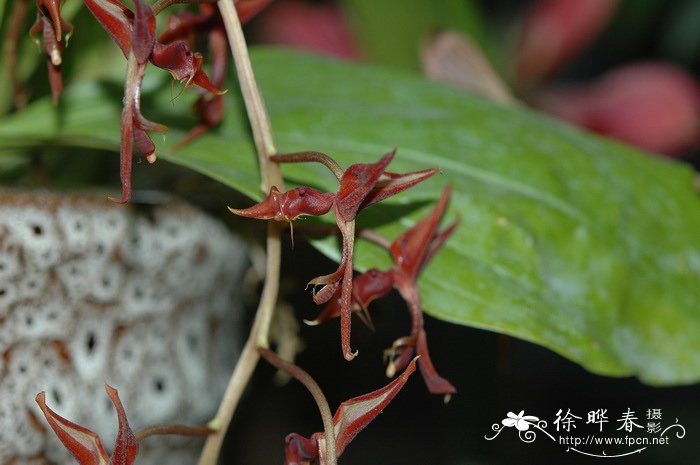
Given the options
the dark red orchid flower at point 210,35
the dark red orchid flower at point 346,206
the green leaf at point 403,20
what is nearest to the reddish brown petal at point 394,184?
the dark red orchid flower at point 346,206

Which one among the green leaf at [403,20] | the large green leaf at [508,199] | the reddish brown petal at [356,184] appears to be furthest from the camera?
the green leaf at [403,20]

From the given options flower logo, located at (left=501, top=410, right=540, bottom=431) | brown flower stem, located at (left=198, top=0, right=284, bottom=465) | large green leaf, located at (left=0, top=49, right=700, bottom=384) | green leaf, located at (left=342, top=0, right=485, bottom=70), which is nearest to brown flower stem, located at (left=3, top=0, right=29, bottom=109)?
large green leaf, located at (left=0, top=49, right=700, bottom=384)

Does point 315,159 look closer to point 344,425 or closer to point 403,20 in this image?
point 344,425

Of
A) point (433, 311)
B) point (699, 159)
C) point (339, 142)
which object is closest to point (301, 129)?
point (339, 142)

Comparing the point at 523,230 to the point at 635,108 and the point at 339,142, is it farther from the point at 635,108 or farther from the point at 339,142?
the point at 635,108

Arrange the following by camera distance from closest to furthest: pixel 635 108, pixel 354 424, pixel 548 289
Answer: pixel 354 424 < pixel 548 289 < pixel 635 108

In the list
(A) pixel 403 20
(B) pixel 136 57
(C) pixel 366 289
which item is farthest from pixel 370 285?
(A) pixel 403 20

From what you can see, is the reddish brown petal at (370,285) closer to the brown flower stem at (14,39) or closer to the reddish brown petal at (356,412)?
the reddish brown petal at (356,412)
